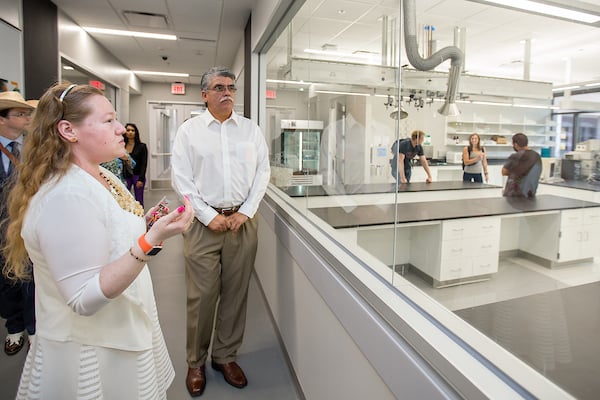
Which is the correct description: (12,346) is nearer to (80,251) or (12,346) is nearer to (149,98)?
(80,251)

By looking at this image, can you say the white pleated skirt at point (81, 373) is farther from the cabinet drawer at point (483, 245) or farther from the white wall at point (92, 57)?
the white wall at point (92, 57)

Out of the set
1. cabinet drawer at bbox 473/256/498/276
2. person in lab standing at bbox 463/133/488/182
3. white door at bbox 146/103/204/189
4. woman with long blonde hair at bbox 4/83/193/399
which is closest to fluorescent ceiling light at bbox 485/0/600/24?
person in lab standing at bbox 463/133/488/182

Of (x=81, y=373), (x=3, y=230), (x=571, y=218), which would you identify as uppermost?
(x=571, y=218)

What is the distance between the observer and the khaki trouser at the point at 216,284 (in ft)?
6.57

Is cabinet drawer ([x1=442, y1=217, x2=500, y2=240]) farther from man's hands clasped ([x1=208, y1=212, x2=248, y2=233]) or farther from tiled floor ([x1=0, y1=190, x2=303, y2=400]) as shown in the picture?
tiled floor ([x1=0, y1=190, x2=303, y2=400])

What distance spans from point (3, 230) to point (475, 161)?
2420 millimetres

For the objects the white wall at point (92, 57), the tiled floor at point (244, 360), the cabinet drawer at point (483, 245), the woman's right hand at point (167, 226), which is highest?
the white wall at point (92, 57)

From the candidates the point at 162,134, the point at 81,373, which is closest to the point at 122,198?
the point at 81,373

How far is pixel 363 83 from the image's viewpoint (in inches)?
81.0

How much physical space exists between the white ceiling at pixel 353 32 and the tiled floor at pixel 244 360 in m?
1.85

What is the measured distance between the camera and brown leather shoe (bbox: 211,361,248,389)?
208cm

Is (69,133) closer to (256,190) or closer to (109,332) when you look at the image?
(109,332)

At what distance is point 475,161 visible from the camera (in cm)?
96

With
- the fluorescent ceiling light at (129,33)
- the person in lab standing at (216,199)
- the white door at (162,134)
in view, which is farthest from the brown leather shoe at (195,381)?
the white door at (162,134)
